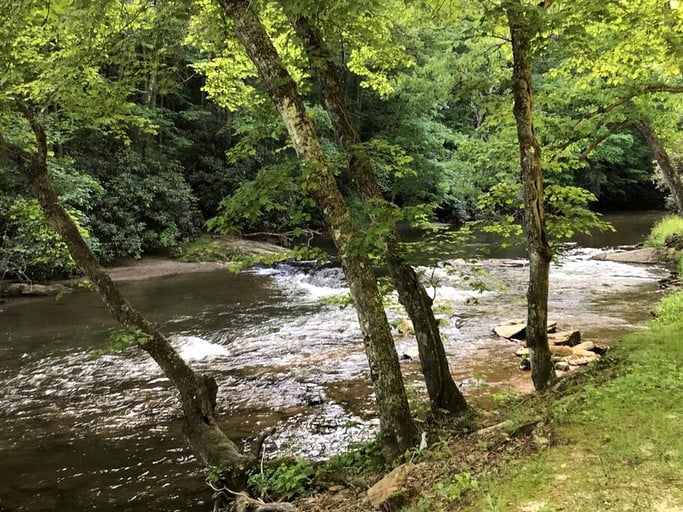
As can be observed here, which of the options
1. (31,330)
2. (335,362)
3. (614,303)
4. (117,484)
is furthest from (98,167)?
(614,303)

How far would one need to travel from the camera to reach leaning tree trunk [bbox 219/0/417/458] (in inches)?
185

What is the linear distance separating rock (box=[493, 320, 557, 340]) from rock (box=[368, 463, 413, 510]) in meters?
7.09

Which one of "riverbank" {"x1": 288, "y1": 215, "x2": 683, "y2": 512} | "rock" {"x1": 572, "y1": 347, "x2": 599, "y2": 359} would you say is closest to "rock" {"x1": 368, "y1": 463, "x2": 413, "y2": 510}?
"riverbank" {"x1": 288, "y1": 215, "x2": 683, "y2": 512}

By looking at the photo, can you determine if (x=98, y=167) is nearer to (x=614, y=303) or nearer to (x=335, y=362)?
(x=335, y=362)

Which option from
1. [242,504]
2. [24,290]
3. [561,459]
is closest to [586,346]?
[561,459]

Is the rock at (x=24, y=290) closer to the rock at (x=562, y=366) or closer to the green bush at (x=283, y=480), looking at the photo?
the green bush at (x=283, y=480)

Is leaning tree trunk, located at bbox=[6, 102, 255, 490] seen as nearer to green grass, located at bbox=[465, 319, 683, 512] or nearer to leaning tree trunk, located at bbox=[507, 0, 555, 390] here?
green grass, located at bbox=[465, 319, 683, 512]

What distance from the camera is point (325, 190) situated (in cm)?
477

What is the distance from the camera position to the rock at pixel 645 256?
61.6ft

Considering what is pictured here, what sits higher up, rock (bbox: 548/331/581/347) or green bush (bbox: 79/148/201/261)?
green bush (bbox: 79/148/201/261)

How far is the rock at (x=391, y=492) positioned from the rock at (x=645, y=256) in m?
18.3

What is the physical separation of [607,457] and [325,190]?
10.3ft

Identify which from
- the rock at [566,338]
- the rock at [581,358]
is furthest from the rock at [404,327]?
the rock at [581,358]

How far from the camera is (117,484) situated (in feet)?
19.9
